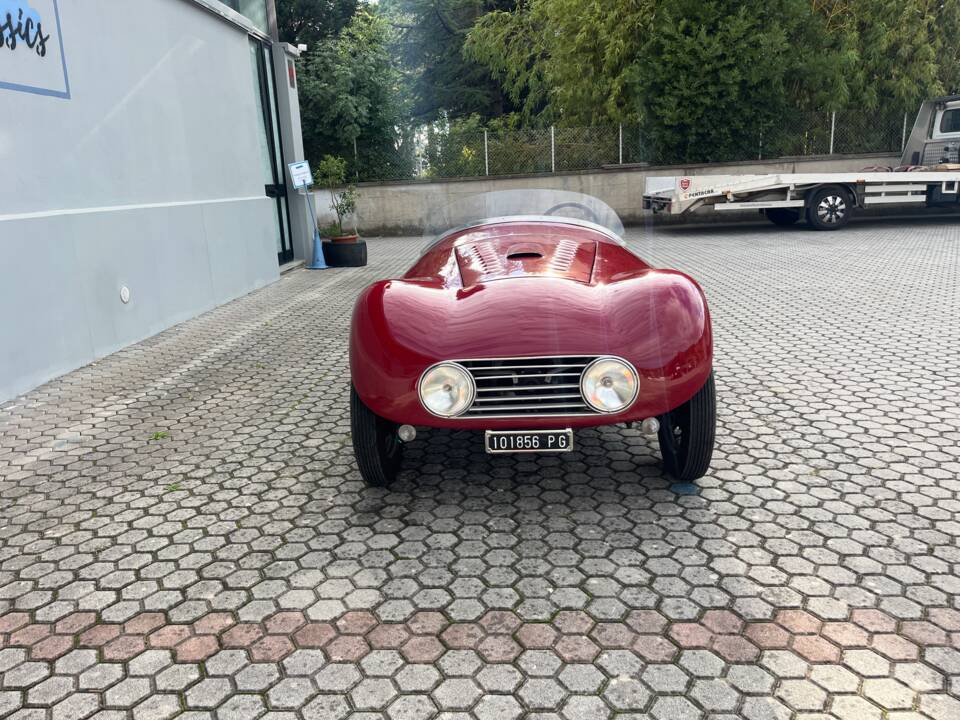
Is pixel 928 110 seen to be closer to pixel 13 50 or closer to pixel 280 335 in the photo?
pixel 280 335

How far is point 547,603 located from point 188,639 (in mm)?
1315

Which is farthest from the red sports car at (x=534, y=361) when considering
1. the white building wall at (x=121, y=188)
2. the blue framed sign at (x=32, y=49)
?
the blue framed sign at (x=32, y=49)

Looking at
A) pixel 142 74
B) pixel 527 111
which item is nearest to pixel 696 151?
pixel 527 111

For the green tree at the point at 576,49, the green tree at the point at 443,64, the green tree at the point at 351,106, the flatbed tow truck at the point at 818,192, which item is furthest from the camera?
the green tree at the point at 443,64

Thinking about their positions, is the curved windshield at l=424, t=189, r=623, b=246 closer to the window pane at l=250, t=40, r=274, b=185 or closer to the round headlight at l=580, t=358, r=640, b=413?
the round headlight at l=580, t=358, r=640, b=413

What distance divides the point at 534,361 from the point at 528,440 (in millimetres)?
357

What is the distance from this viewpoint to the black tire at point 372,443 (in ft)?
11.6

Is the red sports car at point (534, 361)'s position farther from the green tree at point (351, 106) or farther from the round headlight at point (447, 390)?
the green tree at point (351, 106)

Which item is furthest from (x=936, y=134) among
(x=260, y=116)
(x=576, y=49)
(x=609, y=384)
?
(x=609, y=384)

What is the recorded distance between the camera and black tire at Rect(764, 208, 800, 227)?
1597 cm

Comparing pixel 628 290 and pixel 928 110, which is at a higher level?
pixel 928 110

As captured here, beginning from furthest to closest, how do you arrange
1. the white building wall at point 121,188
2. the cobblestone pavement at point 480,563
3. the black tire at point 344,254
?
the black tire at point 344,254
the white building wall at point 121,188
the cobblestone pavement at point 480,563

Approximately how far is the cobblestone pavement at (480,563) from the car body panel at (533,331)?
60 centimetres

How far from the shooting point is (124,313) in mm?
7273
